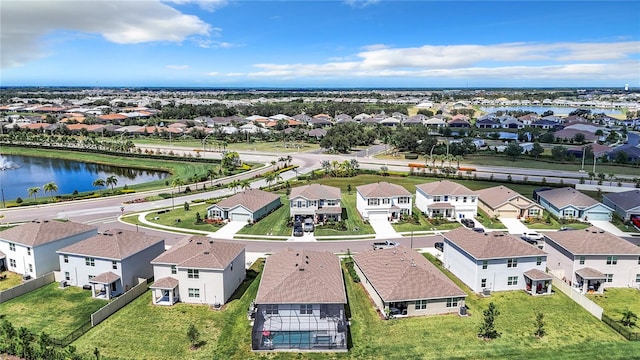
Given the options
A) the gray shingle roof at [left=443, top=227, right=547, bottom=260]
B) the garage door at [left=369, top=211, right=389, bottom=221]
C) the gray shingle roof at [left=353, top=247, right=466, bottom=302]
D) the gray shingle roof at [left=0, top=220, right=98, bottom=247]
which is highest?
the gray shingle roof at [left=0, top=220, right=98, bottom=247]

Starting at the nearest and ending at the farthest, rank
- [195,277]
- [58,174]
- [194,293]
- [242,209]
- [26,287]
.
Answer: [195,277] → [194,293] → [26,287] → [242,209] → [58,174]

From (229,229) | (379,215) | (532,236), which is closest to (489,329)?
(532,236)

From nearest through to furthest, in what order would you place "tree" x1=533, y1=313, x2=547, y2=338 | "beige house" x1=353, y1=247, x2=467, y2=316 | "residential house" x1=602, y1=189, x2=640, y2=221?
"tree" x1=533, y1=313, x2=547, y2=338 < "beige house" x1=353, y1=247, x2=467, y2=316 < "residential house" x1=602, y1=189, x2=640, y2=221

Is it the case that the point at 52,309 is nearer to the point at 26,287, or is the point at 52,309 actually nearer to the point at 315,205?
the point at 26,287

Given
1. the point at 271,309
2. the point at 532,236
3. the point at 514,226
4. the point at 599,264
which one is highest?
the point at 599,264

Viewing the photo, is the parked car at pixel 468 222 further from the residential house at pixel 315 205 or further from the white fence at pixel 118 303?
the white fence at pixel 118 303

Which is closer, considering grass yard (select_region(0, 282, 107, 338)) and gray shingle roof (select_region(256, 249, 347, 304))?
gray shingle roof (select_region(256, 249, 347, 304))

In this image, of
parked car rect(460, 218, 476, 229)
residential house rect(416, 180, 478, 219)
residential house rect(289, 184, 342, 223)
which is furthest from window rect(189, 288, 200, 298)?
parked car rect(460, 218, 476, 229)

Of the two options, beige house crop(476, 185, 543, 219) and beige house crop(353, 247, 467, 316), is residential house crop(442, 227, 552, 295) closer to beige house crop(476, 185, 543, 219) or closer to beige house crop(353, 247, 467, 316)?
beige house crop(353, 247, 467, 316)
